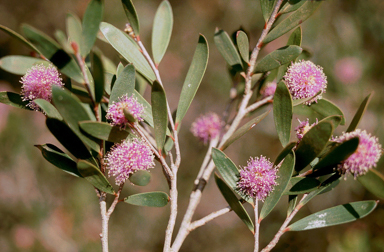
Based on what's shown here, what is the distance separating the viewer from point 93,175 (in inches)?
20.2

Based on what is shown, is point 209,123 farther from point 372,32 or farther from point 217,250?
point 217,250

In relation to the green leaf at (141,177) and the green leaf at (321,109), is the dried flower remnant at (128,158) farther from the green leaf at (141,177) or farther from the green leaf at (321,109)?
the green leaf at (321,109)

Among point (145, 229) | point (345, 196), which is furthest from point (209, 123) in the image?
point (145, 229)

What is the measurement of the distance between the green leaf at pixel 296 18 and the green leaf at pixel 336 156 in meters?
0.29

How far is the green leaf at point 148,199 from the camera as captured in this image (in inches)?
21.7

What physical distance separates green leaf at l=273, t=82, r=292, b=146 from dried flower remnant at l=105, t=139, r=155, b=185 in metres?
0.27

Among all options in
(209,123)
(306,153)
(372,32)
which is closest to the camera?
(306,153)

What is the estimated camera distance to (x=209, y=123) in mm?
1130

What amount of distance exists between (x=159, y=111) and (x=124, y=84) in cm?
9

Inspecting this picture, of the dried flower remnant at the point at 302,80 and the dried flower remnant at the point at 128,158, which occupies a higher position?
the dried flower remnant at the point at 302,80

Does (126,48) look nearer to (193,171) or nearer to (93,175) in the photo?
(93,175)

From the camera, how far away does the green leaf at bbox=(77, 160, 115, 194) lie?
0.47m

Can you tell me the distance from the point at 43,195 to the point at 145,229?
Answer: 0.89m

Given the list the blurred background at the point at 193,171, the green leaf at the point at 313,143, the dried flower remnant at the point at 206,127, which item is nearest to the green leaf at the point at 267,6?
the green leaf at the point at 313,143
